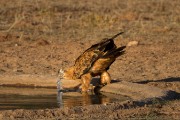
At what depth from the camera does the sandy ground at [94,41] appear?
868 cm

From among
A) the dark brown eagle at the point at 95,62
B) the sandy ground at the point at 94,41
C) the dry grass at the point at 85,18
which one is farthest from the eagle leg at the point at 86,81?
the dry grass at the point at 85,18

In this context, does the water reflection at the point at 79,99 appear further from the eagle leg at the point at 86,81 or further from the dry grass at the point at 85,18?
the dry grass at the point at 85,18

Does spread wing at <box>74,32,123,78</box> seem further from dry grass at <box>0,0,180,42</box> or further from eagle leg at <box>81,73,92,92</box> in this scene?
dry grass at <box>0,0,180,42</box>

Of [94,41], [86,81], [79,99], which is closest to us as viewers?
[79,99]

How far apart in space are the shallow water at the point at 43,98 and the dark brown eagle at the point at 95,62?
0.25 m

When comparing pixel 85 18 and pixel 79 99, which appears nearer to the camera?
pixel 79 99

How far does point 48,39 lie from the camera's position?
53.0 feet

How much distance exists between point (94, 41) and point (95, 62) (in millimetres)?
5610

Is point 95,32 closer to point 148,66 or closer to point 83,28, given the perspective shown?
point 83,28

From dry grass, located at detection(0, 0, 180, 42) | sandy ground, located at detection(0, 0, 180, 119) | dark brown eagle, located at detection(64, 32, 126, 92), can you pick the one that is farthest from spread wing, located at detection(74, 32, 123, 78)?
dry grass, located at detection(0, 0, 180, 42)

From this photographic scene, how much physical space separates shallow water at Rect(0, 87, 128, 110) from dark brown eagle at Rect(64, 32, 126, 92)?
0.25 meters

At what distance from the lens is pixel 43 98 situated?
32.9ft

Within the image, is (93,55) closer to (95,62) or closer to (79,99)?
(95,62)

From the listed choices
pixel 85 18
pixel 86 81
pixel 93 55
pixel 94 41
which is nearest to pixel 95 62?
pixel 93 55
